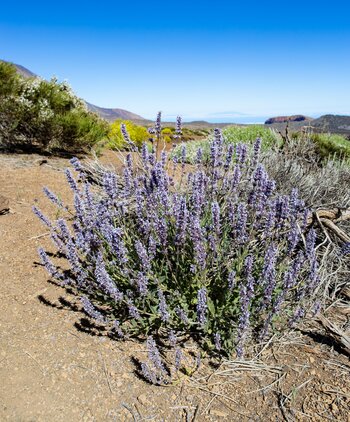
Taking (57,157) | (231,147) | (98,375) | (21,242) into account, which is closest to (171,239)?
(231,147)

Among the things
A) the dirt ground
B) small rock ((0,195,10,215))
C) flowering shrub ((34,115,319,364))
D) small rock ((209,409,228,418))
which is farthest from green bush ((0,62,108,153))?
small rock ((209,409,228,418))

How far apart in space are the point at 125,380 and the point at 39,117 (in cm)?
701

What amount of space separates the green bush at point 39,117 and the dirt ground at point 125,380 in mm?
5997

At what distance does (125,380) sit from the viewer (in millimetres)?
1952

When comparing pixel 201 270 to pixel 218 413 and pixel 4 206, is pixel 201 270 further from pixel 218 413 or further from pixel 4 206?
pixel 4 206

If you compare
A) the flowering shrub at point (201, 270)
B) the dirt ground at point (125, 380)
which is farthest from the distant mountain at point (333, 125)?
the dirt ground at point (125, 380)

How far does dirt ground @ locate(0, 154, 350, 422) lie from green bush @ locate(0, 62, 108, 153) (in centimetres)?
600

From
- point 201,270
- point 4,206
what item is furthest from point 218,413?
point 4,206

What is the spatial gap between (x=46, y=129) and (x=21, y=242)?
17.0 ft

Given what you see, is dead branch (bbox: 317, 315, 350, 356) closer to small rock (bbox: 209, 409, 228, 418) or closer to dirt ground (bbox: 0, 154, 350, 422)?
dirt ground (bbox: 0, 154, 350, 422)

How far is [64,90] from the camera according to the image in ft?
28.6

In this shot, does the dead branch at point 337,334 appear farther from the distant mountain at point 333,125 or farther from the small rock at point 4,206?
the distant mountain at point 333,125

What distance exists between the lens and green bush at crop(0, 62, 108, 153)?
750 centimetres

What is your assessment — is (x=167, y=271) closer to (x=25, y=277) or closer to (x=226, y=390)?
(x=226, y=390)
